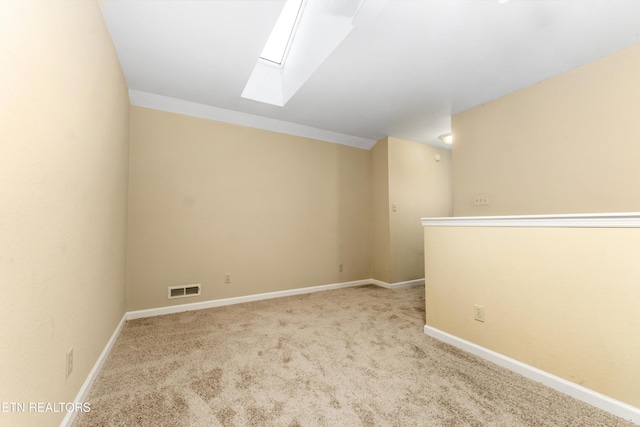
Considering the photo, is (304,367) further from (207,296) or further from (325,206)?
(325,206)

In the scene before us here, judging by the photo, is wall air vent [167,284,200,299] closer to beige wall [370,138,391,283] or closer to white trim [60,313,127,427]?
white trim [60,313,127,427]

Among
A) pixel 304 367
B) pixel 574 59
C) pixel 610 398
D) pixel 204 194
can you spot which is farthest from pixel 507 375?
pixel 204 194

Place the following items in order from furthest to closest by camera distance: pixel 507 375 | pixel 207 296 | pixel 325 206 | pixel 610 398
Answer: pixel 325 206, pixel 207 296, pixel 507 375, pixel 610 398

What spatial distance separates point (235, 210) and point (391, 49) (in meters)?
2.44

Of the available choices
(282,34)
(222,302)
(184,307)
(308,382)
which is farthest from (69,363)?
(282,34)

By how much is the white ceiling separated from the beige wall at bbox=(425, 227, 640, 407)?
1490mm

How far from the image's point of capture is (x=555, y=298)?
1.58 m

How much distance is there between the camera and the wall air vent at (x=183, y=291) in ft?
9.72

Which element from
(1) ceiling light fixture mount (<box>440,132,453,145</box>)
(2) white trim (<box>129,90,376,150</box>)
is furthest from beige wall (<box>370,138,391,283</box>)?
(1) ceiling light fixture mount (<box>440,132,453,145</box>)

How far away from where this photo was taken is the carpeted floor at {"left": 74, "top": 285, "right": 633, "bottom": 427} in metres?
1.33

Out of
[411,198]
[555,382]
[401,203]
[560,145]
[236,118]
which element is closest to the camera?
[555,382]

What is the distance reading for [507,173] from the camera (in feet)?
9.50

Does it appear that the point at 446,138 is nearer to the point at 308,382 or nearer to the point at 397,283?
the point at 397,283

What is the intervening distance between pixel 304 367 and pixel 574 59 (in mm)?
3339
